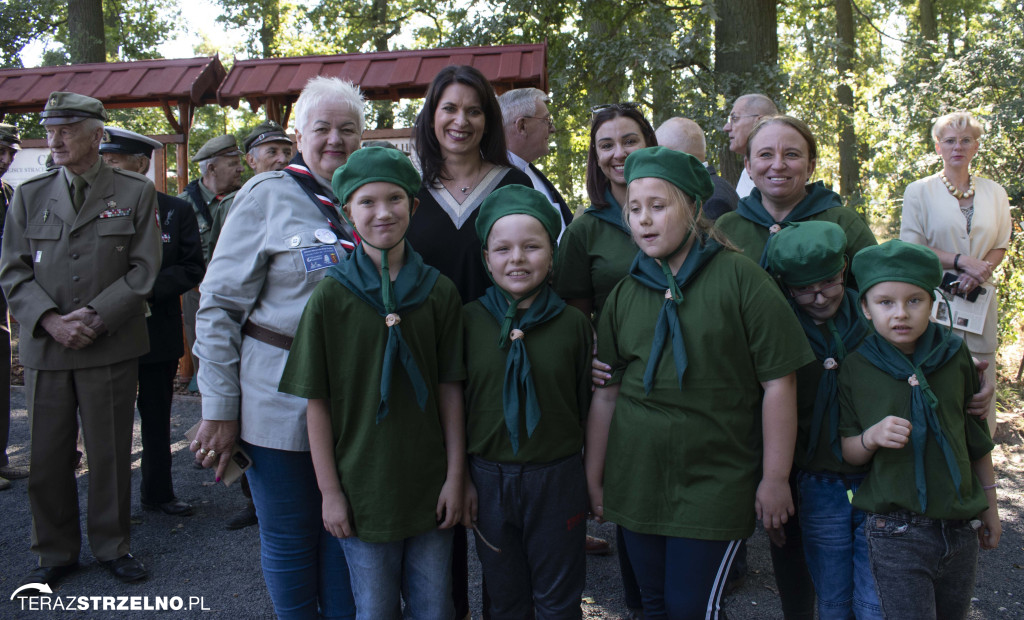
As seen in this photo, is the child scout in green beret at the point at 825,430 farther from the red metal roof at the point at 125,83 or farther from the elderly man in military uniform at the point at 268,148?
the red metal roof at the point at 125,83

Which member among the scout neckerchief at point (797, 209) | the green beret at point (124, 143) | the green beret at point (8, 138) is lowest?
the scout neckerchief at point (797, 209)

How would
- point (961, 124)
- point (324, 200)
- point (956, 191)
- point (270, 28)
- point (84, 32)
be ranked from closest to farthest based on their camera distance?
point (324, 200), point (961, 124), point (956, 191), point (84, 32), point (270, 28)

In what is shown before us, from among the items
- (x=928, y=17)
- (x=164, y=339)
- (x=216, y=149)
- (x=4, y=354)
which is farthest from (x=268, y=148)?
(x=928, y=17)

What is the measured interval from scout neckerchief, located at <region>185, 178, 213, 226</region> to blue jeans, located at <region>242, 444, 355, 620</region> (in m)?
3.91

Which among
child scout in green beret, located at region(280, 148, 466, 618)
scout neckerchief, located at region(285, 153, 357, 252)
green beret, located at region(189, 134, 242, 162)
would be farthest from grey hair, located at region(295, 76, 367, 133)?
green beret, located at region(189, 134, 242, 162)

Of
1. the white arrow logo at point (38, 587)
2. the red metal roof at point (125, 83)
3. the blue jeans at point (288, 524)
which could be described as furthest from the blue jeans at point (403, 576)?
the red metal roof at point (125, 83)

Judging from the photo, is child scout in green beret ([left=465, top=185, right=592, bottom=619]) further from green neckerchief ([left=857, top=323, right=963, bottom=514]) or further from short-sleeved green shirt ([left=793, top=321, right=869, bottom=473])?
green neckerchief ([left=857, top=323, right=963, bottom=514])

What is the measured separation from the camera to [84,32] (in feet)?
36.7

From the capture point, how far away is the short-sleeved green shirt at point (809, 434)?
2.25m

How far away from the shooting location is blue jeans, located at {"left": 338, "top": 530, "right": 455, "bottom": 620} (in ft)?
7.23

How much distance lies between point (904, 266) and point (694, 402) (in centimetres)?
76

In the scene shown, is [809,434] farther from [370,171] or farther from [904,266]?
[370,171]

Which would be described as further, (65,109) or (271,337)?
(65,109)

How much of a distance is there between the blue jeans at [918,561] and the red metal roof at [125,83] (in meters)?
7.09
